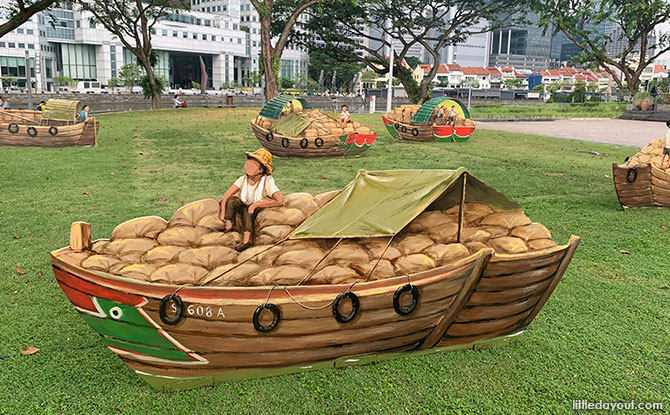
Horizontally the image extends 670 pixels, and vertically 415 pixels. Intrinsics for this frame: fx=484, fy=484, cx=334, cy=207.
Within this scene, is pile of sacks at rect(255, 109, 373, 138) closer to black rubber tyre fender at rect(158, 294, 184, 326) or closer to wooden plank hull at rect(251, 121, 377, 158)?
wooden plank hull at rect(251, 121, 377, 158)

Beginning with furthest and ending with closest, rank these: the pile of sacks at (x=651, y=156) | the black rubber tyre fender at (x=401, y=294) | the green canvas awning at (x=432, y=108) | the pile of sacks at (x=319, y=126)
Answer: the green canvas awning at (x=432, y=108), the pile of sacks at (x=319, y=126), the pile of sacks at (x=651, y=156), the black rubber tyre fender at (x=401, y=294)

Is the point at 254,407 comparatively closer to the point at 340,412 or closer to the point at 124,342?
the point at 340,412

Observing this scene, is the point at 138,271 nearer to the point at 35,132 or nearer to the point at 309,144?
the point at 309,144

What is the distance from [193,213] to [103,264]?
765 millimetres

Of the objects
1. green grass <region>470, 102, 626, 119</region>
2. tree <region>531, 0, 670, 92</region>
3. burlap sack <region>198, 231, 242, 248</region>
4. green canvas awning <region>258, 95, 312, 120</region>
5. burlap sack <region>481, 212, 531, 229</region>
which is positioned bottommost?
burlap sack <region>198, 231, 242, 248</region>

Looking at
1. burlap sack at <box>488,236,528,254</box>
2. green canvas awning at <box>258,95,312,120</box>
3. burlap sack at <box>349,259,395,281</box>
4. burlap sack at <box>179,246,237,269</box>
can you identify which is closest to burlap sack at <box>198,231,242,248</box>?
burlap sack at <box>179,246,237,269</box>

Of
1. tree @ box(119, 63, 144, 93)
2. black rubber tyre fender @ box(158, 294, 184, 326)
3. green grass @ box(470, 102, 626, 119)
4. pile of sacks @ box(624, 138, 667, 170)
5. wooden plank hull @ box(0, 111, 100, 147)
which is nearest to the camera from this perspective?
black rubber tyre fender @ box(158, 294, 184, 326)

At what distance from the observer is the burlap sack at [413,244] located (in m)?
3.43

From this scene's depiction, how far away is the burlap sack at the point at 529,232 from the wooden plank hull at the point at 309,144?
9.64 m

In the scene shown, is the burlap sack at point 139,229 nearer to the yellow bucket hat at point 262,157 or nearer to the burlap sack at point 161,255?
the burlap sack at point 161,255

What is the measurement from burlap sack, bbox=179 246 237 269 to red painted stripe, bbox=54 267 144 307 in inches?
16.3

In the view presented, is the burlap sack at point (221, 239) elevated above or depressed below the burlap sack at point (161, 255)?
above

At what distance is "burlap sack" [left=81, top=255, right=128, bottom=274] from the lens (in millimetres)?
3104

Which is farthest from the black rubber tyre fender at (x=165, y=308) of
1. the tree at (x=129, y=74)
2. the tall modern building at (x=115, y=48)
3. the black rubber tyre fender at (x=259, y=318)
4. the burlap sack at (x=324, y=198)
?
the tree at (x=129, y=74)
